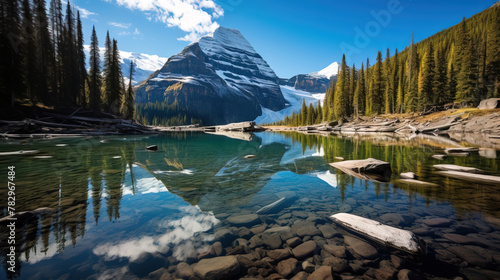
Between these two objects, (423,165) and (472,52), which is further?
(472,52)

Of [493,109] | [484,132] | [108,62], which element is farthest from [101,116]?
[493,109]

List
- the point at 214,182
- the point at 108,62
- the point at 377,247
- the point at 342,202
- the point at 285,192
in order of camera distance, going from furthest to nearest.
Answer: the point at 108,62
the point at 214,182
the point at 285,192
the point at 342,202
the point at 377,247

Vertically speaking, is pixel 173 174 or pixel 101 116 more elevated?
pixel 101 116

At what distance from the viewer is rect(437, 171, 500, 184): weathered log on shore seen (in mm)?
6915

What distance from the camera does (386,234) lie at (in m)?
3.51

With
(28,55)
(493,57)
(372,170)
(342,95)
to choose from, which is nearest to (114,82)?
(28,55)

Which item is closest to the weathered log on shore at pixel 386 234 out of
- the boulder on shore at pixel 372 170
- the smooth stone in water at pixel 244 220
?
the smooth stone in water at pixel 244 220

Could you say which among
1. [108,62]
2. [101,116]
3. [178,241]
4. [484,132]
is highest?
[108,62]

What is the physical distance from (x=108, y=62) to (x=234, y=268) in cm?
5696

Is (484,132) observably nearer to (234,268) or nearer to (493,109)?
(493,109)

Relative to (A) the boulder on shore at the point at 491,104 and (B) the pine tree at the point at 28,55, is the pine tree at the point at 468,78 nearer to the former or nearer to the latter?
(A) the boulder on shore at the point at 491,104

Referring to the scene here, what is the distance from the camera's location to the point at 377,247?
11.0ft

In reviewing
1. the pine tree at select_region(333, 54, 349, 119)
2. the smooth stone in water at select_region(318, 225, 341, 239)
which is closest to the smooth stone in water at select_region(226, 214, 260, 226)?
the smooth stone in water at select_region(318, 225, 341, 239)

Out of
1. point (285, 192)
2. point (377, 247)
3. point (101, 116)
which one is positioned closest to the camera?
point (377, 247)
